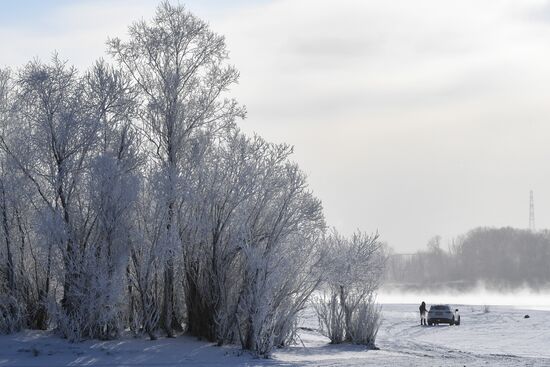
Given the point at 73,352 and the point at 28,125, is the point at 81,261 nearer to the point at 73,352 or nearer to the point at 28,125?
the point at 73,352

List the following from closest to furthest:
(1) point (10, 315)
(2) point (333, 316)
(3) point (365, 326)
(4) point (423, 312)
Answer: (1) point (10, 315) → (3) point (365, 326) → (2) point (333, 316) → (4) point (423, 312)

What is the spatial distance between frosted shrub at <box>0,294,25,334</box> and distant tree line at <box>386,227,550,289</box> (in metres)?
115

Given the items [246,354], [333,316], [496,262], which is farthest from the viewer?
[496,262]

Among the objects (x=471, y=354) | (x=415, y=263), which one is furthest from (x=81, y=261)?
(x=415, y=263)

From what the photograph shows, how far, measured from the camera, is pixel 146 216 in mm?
29234

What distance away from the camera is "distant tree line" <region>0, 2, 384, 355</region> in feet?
91.6

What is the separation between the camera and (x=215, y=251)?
96.9 feet

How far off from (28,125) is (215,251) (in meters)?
8.08

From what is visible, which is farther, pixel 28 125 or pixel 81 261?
pixel 28 125

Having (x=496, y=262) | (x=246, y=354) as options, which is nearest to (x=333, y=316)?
(x=246, y=354)

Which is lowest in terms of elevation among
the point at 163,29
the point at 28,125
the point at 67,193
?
the point at 67,193

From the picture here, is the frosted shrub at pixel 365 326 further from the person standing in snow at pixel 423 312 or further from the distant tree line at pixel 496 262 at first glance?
the distant tree line at pixel 496 262

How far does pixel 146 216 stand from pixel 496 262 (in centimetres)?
12276

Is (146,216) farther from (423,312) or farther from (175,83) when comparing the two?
(423,312)
